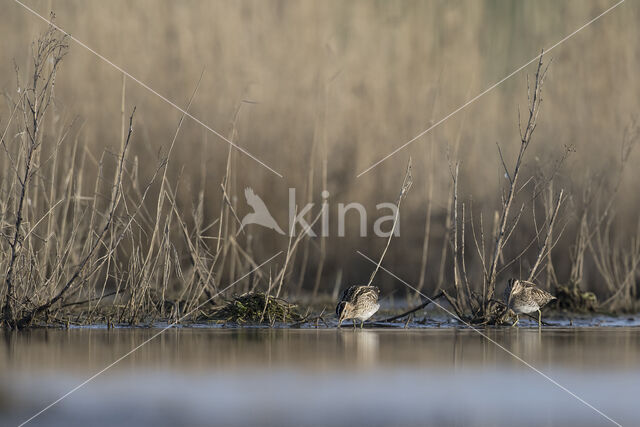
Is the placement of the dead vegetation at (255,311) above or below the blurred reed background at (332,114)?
below

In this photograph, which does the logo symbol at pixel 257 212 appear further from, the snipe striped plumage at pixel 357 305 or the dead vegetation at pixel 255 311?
the snipe striped plumage at pixel 357 305

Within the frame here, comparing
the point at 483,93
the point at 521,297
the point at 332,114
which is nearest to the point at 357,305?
the point at 521,297

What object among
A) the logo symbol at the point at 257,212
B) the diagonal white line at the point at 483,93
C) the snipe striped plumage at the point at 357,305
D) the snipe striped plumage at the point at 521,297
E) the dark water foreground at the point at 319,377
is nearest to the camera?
the dark water foreground at the point at 319,377

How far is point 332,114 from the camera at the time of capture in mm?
12031

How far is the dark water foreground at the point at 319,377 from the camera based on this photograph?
214 inches

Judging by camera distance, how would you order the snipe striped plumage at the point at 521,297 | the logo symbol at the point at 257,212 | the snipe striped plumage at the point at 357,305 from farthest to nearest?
1. the logo symbol at the point at 257,212
2. the snipe striped plumage at the point at 521,297
3. the snipe striped plumage at the point at 357,305

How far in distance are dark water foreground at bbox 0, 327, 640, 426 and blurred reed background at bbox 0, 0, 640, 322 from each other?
301 cm

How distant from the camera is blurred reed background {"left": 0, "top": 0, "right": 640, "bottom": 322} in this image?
11883mm

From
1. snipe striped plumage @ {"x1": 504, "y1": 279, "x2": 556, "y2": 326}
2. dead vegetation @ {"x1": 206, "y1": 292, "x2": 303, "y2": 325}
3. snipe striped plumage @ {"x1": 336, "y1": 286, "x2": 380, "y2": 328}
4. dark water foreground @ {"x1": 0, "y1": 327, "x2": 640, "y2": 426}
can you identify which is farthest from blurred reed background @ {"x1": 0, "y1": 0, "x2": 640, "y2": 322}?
dark water foreground @ {"x1": 0, "y1": 327, "x2": 640, "y2": 426}

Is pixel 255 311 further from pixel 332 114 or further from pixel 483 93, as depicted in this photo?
pixel 483 93

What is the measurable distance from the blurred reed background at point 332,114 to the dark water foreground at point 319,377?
301cm

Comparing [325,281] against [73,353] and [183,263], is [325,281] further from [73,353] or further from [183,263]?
[73,353]

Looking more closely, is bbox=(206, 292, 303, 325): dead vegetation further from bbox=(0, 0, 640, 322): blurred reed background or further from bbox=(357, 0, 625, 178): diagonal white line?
bbox=(357, 0, 625, 178): diagonal white line

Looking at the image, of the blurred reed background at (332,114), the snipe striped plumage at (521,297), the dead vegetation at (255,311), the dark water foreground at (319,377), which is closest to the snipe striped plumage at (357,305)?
the dark water foreground at (319,377)
